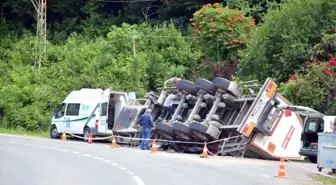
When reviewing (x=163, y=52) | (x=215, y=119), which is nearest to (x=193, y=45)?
(x=163, y=52)

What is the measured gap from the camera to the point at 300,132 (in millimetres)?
27047

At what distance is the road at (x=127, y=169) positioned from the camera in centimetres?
1722

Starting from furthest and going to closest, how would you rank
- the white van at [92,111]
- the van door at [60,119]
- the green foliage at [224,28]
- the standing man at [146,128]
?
the green foliage at [224,28]
the van door at [60,119]
the white van at [92,111]
the standing man at [146,128]

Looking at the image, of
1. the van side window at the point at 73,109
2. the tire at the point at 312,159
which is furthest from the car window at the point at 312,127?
the van side window at the point at 73,109

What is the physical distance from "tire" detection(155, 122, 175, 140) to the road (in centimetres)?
240

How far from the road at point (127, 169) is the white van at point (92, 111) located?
7512 millimetres

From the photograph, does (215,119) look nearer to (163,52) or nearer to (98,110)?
(98,110)

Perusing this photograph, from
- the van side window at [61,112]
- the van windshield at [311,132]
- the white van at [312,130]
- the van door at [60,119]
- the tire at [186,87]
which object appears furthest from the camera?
the van side window at [61,112]

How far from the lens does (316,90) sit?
3084cm

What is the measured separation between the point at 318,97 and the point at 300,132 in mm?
4369

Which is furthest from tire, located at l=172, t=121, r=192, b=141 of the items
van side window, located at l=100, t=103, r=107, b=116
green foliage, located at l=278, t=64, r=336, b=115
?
van side window, located at l=100, t=103, r=107, b=116

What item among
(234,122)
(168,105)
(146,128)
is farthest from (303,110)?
(146,128)

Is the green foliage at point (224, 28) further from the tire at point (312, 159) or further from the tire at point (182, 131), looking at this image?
the tire at point (312, 159)

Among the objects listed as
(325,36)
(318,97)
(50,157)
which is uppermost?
(325,36)
